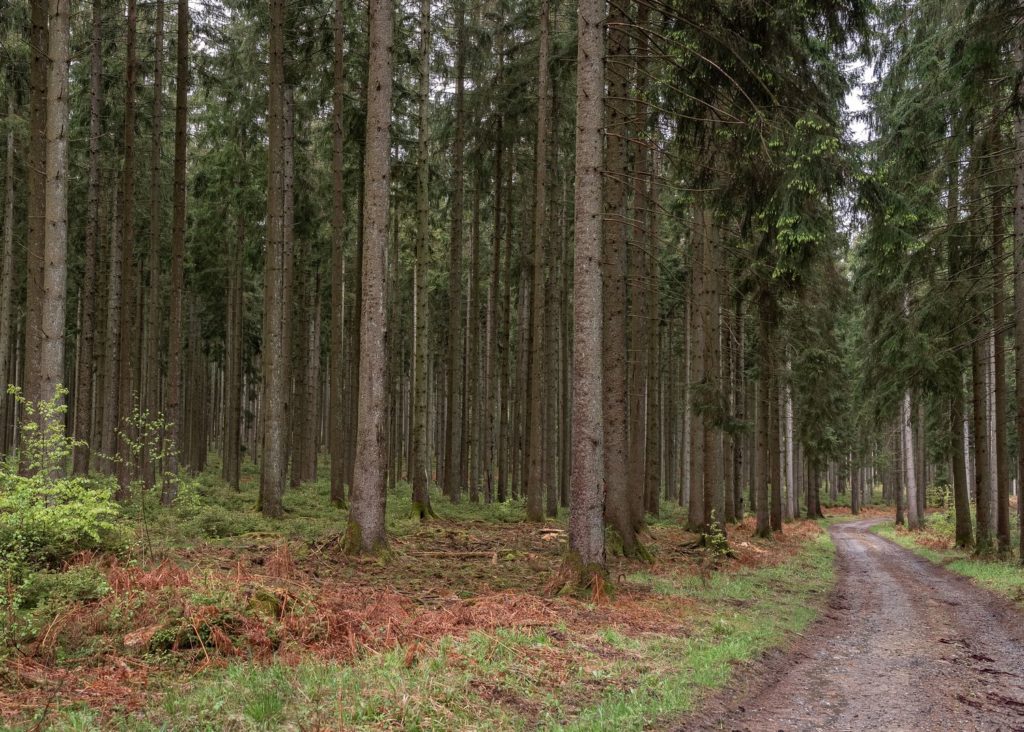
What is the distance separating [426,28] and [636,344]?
9.84 m

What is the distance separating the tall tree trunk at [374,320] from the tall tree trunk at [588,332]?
335 cm

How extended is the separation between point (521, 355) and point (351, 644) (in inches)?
862

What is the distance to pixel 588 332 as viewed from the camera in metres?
9.55

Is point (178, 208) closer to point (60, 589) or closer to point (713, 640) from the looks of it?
point (60, 589)

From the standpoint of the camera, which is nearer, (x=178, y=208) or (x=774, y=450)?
(x=178, y=208)

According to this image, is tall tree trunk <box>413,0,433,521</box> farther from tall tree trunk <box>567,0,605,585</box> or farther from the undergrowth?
tall tree trunk <box>567,0,605,585</box>

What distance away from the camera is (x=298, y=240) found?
24.8m

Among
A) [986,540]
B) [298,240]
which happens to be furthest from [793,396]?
[298,240]

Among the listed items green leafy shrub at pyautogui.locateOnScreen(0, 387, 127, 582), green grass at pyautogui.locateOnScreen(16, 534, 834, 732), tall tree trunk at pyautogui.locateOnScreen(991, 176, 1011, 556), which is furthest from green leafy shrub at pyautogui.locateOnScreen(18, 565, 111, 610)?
tall tree trunk at pyautogui.locateOnScreen(991, 176, 1011, 556)

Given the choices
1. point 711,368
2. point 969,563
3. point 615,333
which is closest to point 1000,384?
point 969,563

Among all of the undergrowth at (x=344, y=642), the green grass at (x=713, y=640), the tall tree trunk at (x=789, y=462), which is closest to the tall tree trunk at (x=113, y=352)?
the undergrowth at (x=344, y=642)

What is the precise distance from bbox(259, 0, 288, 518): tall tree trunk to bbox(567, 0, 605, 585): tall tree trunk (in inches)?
339

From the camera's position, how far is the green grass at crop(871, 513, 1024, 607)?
44.2ft

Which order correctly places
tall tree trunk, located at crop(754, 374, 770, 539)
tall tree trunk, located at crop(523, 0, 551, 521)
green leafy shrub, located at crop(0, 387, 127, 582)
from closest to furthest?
green leafy shrub, located at crop(0, 387, 127, 582)
tall tree trunk, located at crop(523, 0, 551, 521)
tall tree trunk, located at crop(754, 374, 770, 539)
